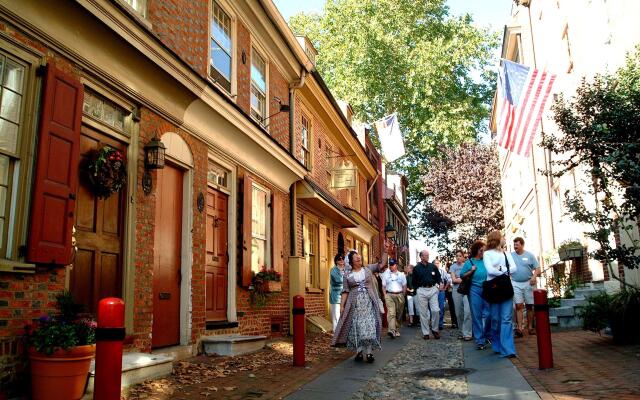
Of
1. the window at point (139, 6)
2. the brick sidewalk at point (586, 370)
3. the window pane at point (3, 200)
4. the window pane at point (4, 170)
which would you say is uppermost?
the window at point (139, 6)

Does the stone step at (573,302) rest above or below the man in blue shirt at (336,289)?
below

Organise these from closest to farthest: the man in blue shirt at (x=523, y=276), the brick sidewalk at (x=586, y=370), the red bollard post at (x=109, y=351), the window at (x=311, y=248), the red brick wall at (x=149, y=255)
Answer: the red bollard post at (x=109, y=351)
the brick sidewalk at (x=586, y=370)
the red brick wall at (x=149, y=255)
the man in blue shirt at (x=523, y=276)
the window at (x=311, y=248)

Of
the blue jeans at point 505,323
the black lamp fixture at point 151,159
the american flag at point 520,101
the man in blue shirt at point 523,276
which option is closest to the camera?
the black lamp fixture at point 151,159

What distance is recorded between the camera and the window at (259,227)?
11.2 meters

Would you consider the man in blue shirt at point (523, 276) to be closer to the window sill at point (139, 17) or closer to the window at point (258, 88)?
the window at point (258, 88)

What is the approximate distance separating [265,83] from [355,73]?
23.7 meters

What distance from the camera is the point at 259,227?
11.6 meters

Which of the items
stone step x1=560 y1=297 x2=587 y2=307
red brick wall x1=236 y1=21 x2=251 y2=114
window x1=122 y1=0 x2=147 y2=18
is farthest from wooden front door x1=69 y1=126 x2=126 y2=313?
stone step x1=560 y1=297 x2=587 y2=307

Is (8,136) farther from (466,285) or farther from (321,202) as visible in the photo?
(321,202)

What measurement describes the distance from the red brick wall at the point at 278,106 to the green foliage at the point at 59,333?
25.7 feet

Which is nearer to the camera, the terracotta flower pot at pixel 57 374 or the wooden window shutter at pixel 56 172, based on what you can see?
the terracotta flower pot at pixel 57 374

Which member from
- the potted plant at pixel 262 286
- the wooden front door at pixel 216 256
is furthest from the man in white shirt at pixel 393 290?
the wooden front door at pixel 216 256

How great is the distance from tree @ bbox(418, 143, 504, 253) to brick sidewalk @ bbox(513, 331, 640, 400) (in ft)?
81.0

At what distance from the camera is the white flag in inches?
922
